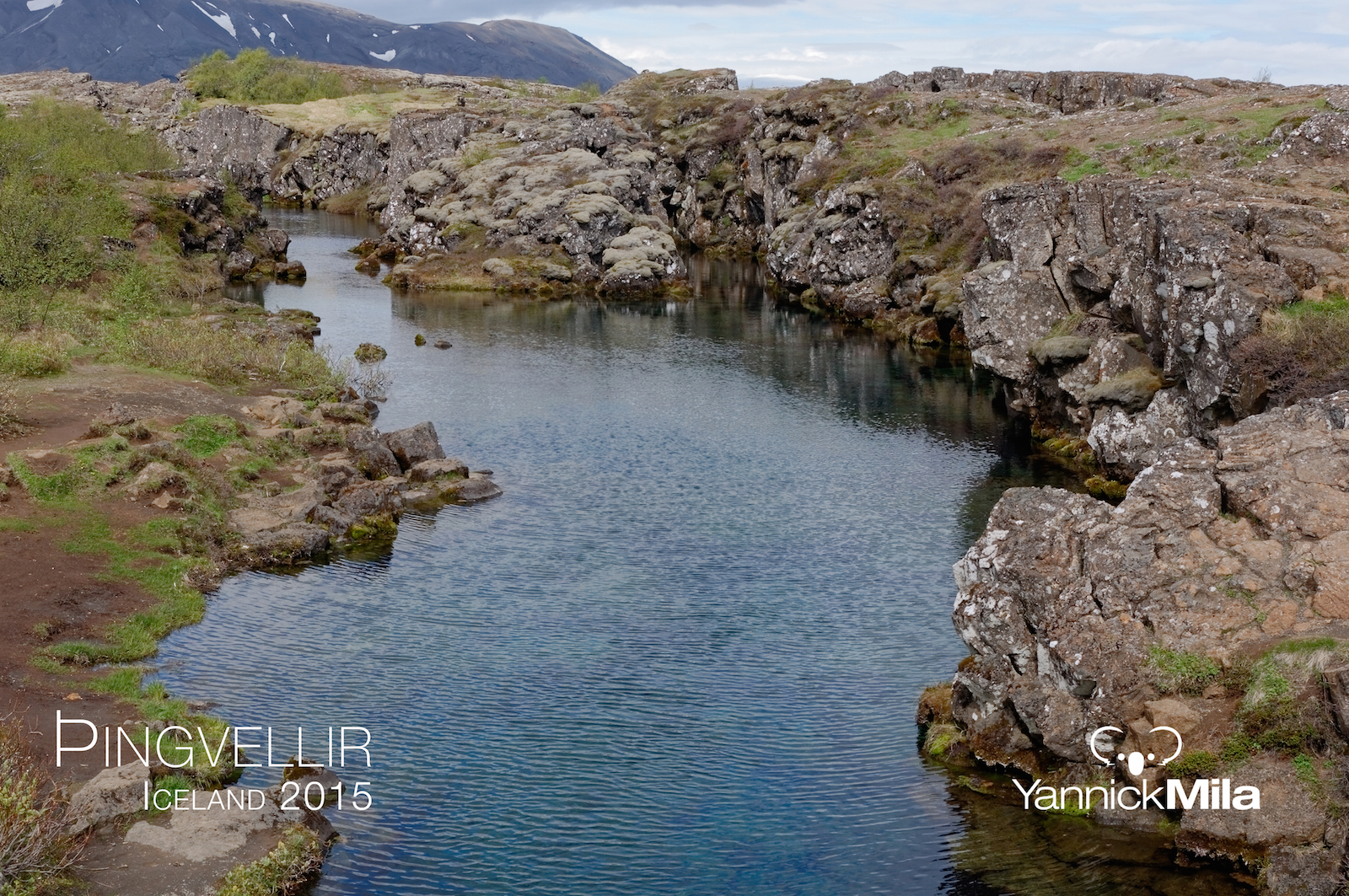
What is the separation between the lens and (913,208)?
103000 millimetres

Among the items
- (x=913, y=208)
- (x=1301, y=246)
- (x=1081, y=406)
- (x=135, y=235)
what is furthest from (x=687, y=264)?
(x=1301, y=246)

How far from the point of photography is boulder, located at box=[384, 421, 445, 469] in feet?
190

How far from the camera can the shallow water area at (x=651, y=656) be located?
90.2ft

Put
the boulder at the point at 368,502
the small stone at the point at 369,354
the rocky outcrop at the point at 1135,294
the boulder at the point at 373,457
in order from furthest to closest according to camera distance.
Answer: the small stone at the point at 369,354, the boulder at the point at 373,457, the boulder at the point at 368,502, the rocky outcrop at the point at 1135,294

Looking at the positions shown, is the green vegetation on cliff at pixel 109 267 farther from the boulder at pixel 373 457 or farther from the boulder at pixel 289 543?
the boulder at pixel 373 457

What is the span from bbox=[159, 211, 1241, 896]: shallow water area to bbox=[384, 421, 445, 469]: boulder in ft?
7.67

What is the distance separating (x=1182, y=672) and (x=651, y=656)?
15.9 m

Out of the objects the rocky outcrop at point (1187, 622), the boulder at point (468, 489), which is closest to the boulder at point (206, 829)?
the rocky outcrop at point (1187, 622)

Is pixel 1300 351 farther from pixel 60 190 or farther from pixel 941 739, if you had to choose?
pixel 60 190

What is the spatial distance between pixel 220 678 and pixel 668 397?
43.6 metres

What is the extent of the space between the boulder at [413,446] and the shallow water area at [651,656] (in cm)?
234

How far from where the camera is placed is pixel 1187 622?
29734 mm

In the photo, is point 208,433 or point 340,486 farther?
point 208,433

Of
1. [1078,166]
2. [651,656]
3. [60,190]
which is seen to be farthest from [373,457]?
[1078,166]
